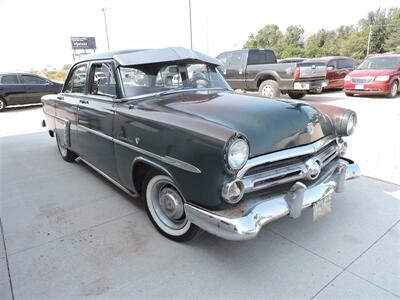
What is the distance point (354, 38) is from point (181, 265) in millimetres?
62588

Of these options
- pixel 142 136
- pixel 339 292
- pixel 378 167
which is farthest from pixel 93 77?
pixel 378 167

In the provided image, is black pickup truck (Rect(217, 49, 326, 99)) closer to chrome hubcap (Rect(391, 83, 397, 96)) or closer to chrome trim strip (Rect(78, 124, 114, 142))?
chrome hubcap (Rect(391, 83, 397, 96))

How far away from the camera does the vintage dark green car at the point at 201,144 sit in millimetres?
2178

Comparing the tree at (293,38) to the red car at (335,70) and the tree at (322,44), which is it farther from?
the red car at (335,70)

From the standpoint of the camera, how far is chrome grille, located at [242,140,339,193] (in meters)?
2.29

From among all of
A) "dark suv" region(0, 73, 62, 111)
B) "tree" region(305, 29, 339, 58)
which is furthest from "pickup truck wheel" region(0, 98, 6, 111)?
"tree" region(305, 29, 339, 58)

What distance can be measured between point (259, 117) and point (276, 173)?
48 cm

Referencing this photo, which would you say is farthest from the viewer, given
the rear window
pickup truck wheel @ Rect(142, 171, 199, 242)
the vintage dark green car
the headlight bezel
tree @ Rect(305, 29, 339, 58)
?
tree @ Rect(305, 29, 339, 58)

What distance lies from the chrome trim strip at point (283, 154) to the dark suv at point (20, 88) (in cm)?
1213

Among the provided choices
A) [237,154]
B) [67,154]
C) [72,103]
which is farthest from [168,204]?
[67,154]

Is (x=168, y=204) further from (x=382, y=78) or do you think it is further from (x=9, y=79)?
(x=9, y=79)

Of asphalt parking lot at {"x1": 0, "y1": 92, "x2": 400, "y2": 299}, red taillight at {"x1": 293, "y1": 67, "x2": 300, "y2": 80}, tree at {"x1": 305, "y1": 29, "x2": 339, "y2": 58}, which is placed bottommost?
asphalt parking lot at {"x1": 0, "y1": 92, "x2": 400, "y2": 299}

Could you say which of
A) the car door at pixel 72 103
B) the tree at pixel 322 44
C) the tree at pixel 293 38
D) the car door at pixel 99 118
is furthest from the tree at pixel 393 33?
the car door at pixel 99 118

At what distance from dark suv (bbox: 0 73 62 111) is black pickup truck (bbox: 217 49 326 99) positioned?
726cm
